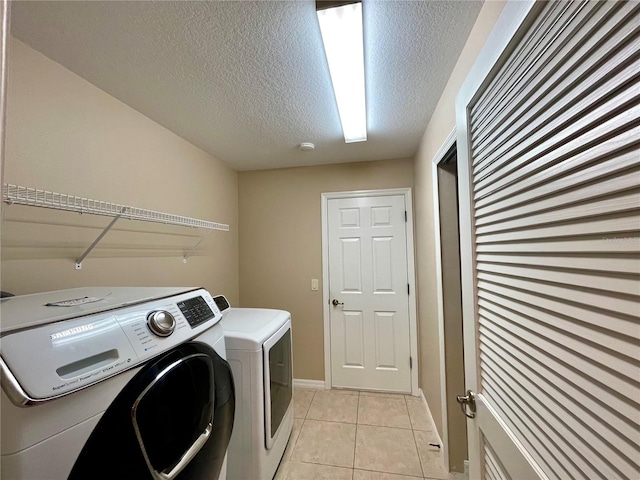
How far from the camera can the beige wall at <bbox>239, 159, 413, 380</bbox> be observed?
2.71m

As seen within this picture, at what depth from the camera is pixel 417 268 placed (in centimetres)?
253

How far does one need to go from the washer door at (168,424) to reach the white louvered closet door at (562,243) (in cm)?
96

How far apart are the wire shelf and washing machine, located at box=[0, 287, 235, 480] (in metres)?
0.33

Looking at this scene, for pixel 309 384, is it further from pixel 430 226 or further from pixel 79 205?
pixel 79 205

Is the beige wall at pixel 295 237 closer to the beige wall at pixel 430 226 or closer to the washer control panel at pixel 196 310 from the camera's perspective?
the beige wall at pixel 430 226

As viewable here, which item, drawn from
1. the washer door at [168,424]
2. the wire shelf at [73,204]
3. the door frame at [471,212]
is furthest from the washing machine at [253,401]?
the door frame at [471,212]

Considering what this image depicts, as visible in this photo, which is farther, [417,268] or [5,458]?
[417,268]

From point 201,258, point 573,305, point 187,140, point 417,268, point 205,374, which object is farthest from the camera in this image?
point 417,268

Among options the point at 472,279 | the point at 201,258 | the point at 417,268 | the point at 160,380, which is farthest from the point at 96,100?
the point at 417,268

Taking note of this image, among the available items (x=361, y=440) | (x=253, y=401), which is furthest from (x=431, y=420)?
(x=253, y=401)

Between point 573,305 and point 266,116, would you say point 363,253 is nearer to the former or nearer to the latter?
point 266,116

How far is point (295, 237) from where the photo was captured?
9.17ft

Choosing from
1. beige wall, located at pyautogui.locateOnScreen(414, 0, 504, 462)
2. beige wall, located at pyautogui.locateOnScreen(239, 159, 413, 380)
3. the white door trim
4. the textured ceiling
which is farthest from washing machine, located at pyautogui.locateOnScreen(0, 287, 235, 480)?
beige wall, located at pyautogui.locateOnScreen(239, 159, 413, 380)

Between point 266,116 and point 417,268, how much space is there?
188cm
